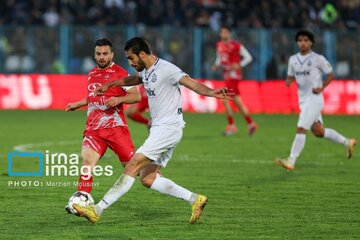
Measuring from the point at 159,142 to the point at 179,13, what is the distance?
25.2 m

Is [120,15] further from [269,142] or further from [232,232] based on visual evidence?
[232,232]

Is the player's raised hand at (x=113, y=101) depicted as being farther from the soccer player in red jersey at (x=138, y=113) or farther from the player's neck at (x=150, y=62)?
the soccer player in red jersey at (x=138, y=113)

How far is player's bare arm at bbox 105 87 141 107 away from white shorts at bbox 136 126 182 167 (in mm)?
606

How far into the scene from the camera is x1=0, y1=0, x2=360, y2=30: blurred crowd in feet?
113

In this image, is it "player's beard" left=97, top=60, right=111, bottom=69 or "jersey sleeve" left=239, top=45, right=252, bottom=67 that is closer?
"player's beard" left=97, top=60, right=111, bottom=69

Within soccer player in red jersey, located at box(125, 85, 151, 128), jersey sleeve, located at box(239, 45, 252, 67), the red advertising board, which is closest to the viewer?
soccer player in red jersey, located at box(125, 85, 151, 128)

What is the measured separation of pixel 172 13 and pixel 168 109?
2467cm

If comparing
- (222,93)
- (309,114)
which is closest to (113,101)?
(222,93)

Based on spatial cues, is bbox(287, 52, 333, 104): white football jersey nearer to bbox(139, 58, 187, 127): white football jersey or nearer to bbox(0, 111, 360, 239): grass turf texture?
bbox(0, 111, 360, 239): grass turf texture

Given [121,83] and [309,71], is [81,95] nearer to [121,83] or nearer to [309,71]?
[309,71]

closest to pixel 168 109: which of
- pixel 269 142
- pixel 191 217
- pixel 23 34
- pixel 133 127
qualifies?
pixel 191 217

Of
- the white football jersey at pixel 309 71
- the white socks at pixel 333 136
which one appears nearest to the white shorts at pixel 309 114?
the white football jersey at pixel 309 71

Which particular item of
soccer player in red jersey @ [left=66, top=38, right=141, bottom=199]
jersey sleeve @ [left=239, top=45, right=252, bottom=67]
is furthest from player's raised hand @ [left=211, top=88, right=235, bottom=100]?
jersey sleeve @ [left=239, top=45, right=252, bottom=67]

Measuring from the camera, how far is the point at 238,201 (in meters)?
12.7
